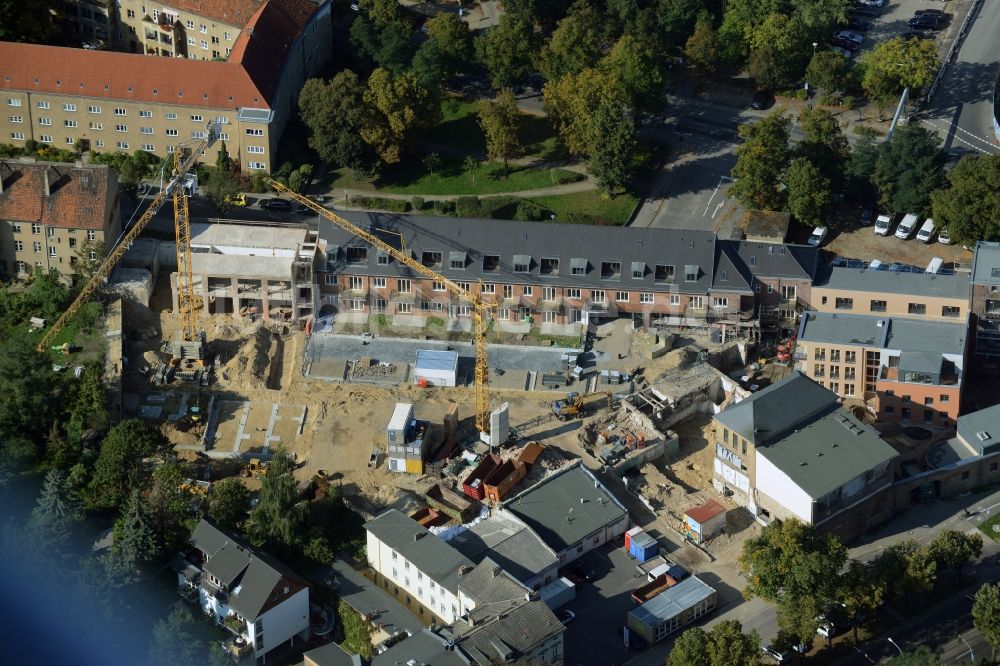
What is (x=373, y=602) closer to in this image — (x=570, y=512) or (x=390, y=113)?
(x=570, y=512)

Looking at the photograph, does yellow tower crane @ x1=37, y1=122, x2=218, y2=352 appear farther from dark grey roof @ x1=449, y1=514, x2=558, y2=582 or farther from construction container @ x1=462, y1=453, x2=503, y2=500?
dark grey roof @ x1=449, y1=514, x2=558, y2=582

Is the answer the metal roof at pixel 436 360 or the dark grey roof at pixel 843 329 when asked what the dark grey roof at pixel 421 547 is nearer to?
the metal roof at pixel 436 360

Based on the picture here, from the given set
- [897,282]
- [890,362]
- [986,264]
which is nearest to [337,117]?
[897,282]

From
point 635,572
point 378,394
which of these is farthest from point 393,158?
point 635,572

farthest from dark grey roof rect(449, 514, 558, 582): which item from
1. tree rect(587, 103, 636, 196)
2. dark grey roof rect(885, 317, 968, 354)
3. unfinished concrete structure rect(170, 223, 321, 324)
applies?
tree rect(587, 103, 636, 196)

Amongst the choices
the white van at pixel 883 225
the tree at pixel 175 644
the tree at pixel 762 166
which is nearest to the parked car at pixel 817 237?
the tree at pixel 762 166

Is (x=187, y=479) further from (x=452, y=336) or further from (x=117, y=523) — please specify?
(x=452, y=336)
